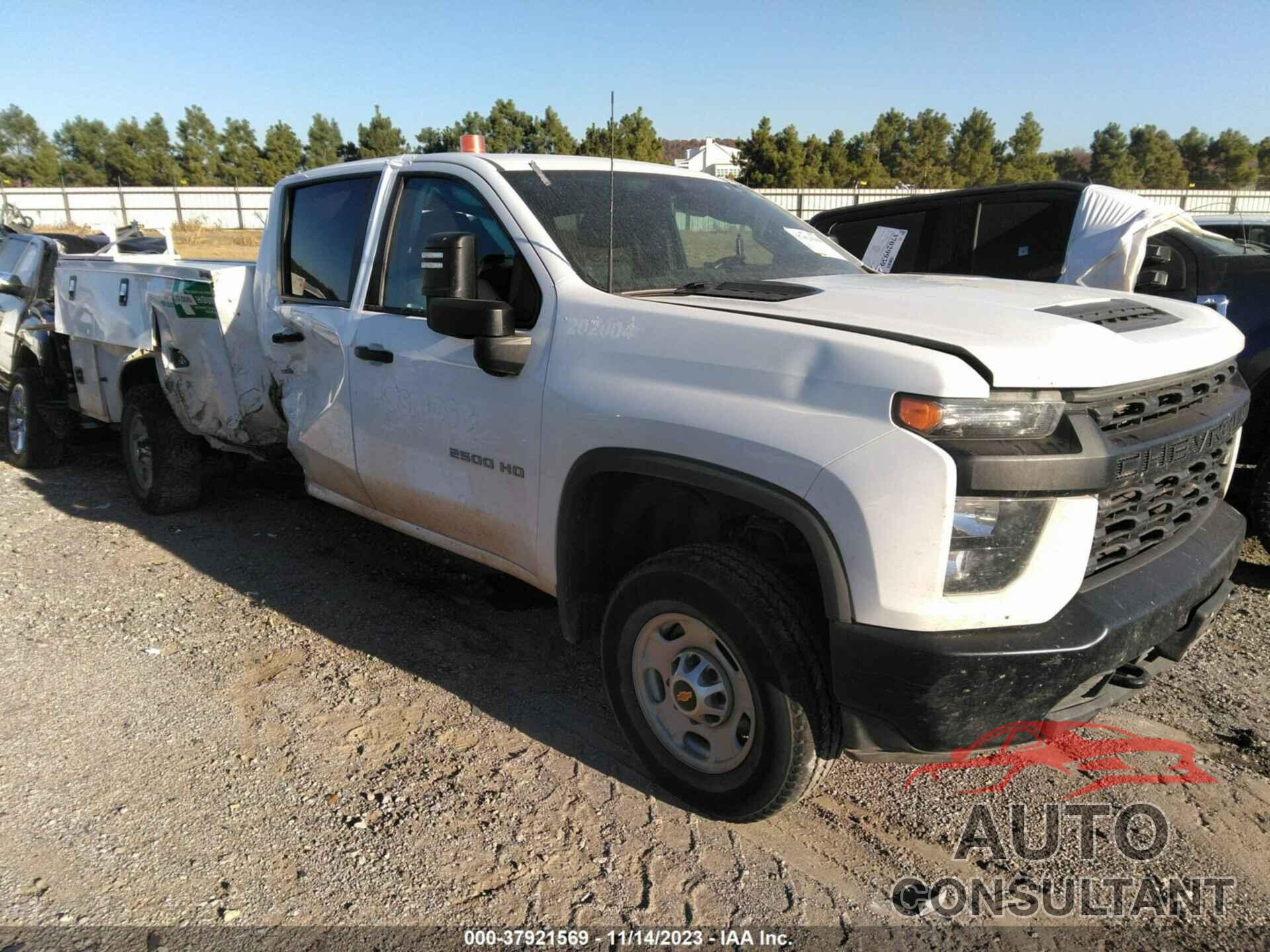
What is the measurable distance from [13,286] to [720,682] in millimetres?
7166

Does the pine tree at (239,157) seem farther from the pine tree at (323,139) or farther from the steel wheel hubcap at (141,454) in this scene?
the steel wheel hubcap at (141,454)

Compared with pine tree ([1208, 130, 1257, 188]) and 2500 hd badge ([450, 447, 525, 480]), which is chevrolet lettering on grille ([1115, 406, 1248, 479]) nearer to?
2500 hd badge ([450, 447, 525, 480])

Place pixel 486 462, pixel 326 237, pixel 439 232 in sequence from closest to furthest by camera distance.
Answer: pixel 486 462 → pixel 439 232 → pixel 326 237

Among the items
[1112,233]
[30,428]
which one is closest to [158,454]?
[30,428]

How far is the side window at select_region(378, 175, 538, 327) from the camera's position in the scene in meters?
3.12

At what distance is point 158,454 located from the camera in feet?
18.1

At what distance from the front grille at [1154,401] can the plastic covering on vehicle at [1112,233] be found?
2584 mm

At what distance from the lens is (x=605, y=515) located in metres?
2.95

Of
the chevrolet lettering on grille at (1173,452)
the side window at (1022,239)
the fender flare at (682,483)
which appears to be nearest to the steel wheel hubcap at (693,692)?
the fender flare at (682,483)

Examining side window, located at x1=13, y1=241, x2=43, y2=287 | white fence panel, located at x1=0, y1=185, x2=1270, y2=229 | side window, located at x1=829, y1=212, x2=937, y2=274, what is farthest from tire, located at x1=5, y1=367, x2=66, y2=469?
white fence panel, located at x1=0, y1=185, x2=1270, y2=229

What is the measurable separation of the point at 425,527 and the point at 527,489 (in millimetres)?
869

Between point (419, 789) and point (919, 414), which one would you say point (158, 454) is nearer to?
point (419, 789)

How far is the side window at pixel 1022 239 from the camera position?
213 inches

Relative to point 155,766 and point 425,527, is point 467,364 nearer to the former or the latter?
point 425,527
